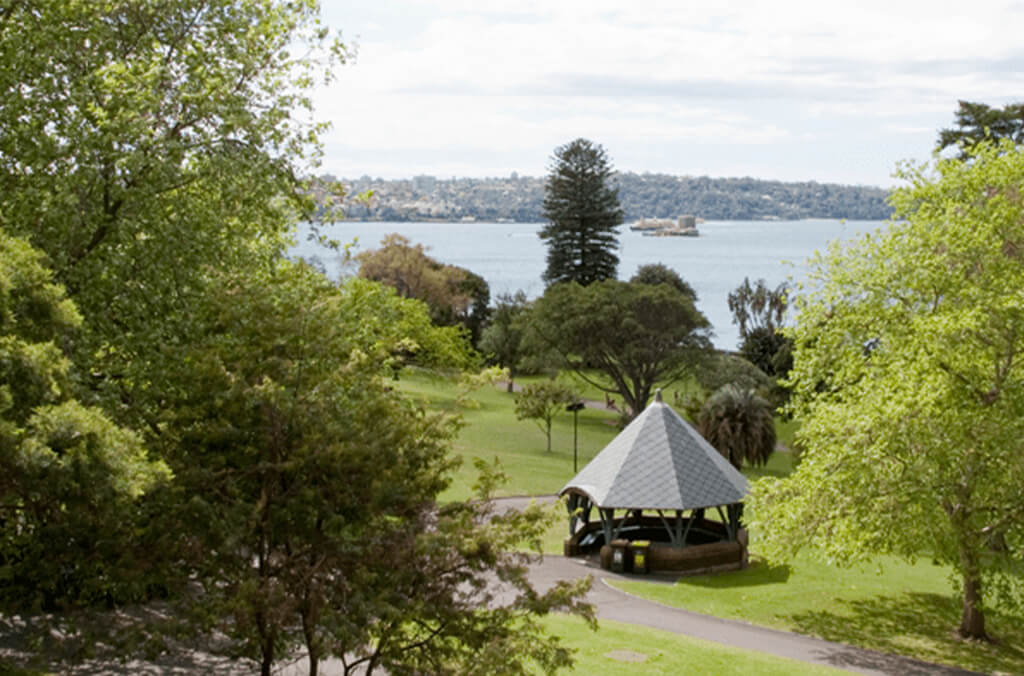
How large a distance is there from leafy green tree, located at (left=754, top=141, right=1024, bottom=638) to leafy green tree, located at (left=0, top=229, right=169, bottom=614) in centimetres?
1618

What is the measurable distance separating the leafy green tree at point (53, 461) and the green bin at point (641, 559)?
1964cm

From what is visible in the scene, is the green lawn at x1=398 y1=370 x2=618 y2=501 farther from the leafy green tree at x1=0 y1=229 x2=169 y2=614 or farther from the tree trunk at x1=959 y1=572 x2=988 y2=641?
the leafy green tree at x1=0 y1=229 x2=169 y2=614

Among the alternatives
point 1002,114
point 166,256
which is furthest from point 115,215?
point 1002,114

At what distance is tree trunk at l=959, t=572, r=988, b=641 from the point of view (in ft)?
78.2

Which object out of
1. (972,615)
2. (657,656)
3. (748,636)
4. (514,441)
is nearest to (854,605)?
(972,615)

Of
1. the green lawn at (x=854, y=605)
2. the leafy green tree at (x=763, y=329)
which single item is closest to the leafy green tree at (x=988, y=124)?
the leafy green tree at (x=763, y=329)

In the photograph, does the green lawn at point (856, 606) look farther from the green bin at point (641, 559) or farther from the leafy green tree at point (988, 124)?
the leafy green tree at point (988, 124)

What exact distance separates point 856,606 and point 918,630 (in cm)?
210

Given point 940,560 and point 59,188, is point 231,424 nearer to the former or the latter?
point 59,188

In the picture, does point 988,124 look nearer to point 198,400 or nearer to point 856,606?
point 856,606

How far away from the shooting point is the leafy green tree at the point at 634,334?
63125 millimetres

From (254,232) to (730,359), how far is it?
176 ft

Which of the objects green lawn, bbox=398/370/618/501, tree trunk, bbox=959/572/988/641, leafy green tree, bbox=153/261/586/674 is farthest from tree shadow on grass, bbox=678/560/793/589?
leafy green tree, bbox=153/261/586/674

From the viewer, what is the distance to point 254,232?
18078 mm
